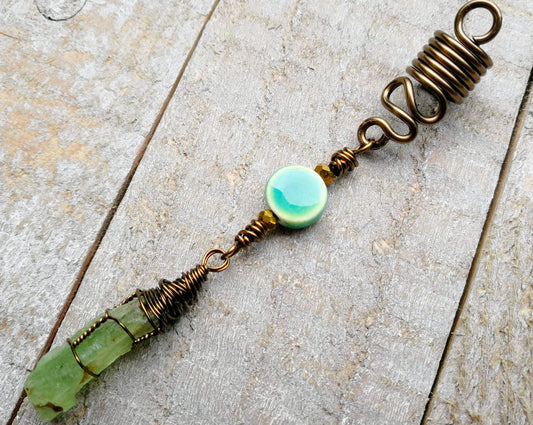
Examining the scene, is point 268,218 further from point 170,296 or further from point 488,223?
point 488,223

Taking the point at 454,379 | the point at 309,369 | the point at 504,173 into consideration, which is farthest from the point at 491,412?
the point at 504,173

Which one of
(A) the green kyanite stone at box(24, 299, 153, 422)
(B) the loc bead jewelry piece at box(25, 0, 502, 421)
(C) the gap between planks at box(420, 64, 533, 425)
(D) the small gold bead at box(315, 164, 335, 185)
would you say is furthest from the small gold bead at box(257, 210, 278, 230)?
(C) the gap between planks at box(420, 64, 533, 425)

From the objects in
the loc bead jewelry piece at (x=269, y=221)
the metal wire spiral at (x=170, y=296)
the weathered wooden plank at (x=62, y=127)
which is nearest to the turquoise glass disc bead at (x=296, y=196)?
the loc bead jewelry piece at (x=269, y=221)

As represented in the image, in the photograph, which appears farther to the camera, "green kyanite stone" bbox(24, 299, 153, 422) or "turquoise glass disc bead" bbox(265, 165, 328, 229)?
"turquoise glass disc bead" bbox(265, 165, 328, 229)

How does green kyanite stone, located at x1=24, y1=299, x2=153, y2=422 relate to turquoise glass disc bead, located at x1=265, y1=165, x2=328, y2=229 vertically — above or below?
below

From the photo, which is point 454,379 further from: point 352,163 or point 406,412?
point 352,163

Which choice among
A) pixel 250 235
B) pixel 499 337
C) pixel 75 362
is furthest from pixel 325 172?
pixel 75 362

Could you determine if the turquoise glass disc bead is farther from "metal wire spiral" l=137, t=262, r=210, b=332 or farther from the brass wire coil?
"metal wire spiral" l=137, t=262, r=210, b=332
